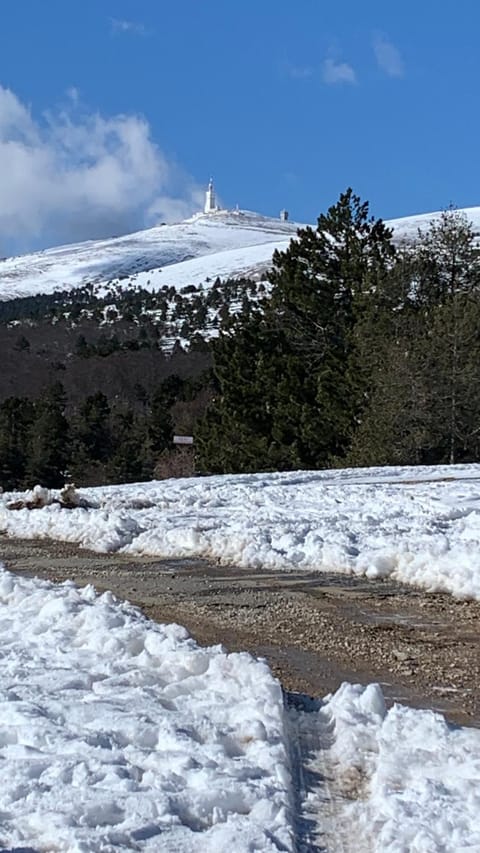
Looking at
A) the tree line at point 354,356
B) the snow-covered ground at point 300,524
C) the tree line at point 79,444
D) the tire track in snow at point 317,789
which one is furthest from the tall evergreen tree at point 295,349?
the tire track in snow at point 317,789

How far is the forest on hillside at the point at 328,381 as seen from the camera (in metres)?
28.2

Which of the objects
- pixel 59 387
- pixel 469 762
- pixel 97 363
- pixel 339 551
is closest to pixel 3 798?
pixel 469 762

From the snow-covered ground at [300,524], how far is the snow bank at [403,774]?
3921mm

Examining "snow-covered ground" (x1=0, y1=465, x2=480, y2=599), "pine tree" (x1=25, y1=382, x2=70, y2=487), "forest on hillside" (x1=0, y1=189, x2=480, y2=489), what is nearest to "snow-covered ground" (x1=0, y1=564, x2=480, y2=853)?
"snow-covered ground" (x1=0, y1=465, x2=480, y2=599)

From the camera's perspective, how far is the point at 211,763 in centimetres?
446

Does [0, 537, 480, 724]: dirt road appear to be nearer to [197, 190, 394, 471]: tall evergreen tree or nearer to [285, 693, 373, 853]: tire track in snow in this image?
[285, 693, 373, 853]: tire track in snow

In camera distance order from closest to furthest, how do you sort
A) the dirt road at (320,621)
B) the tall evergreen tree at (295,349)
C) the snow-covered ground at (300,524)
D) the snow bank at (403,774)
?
the snow bank at (403,774), the dirt road at (320,621), the snow-covered ground at (300,524), the tall evergreen tree at (295,349)

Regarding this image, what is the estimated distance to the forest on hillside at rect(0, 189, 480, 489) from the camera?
28.2 meters

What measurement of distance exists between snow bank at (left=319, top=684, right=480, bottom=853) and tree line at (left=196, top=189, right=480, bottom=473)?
75.1 ft

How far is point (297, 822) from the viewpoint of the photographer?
13.2 ft

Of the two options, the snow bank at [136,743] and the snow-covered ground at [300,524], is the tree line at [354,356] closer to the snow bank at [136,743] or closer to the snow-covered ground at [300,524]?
the snow-covered ground at [300,524]

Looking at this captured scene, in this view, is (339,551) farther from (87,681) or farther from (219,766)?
(219,766)

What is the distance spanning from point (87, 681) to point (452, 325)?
24082 mm

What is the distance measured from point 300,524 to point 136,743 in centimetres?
778
